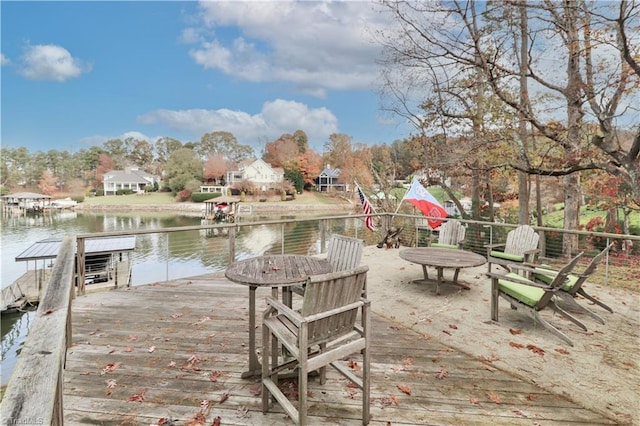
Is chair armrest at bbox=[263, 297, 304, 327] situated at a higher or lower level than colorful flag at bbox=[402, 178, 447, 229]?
lower

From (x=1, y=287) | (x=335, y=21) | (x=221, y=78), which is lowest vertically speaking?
(x=1, y=287)

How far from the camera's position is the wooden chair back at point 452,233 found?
246 inches

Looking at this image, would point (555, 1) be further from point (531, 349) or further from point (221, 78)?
point (221, 78)

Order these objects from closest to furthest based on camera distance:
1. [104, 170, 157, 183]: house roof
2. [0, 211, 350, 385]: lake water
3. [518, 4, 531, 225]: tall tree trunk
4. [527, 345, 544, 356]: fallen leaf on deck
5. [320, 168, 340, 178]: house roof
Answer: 1. [527, 345, 544, 356]: fallen leaf on deck
2. [518, 4, 531, 225]: tall tree trunk
3. [0, 211, 350, 385]: lake water
4. [320, 168, 340, 178]: house roof
5. [104, 170, 157, 183]: house roof

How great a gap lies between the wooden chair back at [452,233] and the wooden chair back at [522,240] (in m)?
0.94

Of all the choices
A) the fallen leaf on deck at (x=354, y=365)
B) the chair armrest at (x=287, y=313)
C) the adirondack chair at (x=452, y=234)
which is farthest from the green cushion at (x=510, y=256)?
the chair armrest at (x=287, y=313)

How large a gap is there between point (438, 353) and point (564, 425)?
3.48 feet

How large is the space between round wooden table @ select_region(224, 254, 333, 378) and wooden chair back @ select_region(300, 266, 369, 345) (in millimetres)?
430

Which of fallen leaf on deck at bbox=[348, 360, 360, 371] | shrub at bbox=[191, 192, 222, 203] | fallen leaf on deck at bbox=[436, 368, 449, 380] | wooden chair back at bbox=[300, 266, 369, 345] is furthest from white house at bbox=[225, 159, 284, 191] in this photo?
wooden chair back at bbox=[300, 266, 369, 345]

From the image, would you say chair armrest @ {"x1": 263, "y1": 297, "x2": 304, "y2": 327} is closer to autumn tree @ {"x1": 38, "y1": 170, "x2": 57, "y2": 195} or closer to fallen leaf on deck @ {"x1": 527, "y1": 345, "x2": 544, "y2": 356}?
fallen leaf on deck @ {"x1": 527, "y1": 345, "x2": 544, "y2": 356}

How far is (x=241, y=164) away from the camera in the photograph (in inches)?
1971

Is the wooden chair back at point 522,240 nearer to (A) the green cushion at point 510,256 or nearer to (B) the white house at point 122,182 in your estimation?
(A) the green cushion at point 510,256

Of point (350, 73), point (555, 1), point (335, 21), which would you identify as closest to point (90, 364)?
point (555, 1)

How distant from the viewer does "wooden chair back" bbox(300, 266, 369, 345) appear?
1854 millimetres
